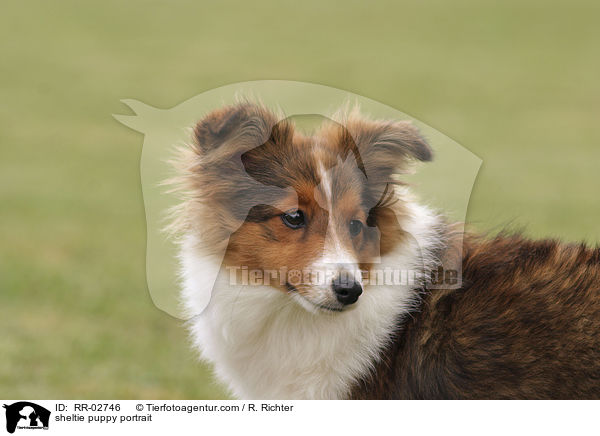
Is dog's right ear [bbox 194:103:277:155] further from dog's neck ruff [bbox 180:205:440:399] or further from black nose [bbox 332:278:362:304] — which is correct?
black nose [bbox 332:278:362:304]

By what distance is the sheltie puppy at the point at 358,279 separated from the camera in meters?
→ 3.62

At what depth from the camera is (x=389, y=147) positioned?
379cm

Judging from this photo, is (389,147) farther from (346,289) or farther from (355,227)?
(346,289)

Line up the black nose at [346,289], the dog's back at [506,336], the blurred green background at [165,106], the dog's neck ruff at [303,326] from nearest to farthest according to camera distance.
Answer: the black nose at [346,289] → the dog's back at [506,336] → the dog's neck ruff at [303,326] → the blurred green background at [165,106]

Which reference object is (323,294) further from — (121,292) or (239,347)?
(121,292)

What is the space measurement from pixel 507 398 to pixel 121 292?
4.54 m

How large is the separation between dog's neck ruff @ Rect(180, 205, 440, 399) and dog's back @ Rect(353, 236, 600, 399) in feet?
0.35

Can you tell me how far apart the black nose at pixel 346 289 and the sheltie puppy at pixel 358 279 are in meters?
0.05

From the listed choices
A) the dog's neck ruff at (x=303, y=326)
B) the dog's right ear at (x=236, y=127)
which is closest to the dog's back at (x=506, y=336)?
the dog's neck ruff at (x=303, y=326)

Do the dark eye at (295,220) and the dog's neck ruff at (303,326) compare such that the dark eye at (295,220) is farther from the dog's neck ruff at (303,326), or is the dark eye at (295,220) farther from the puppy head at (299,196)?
the dog's neck ruff at (303,326)

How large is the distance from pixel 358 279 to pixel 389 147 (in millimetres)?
690

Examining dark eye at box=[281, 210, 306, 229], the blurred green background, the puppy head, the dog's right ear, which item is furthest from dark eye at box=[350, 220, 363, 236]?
the blurred green background

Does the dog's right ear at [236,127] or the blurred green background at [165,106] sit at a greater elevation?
the dog's right ear at [236,127]

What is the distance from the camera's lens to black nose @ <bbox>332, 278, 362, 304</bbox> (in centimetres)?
342
